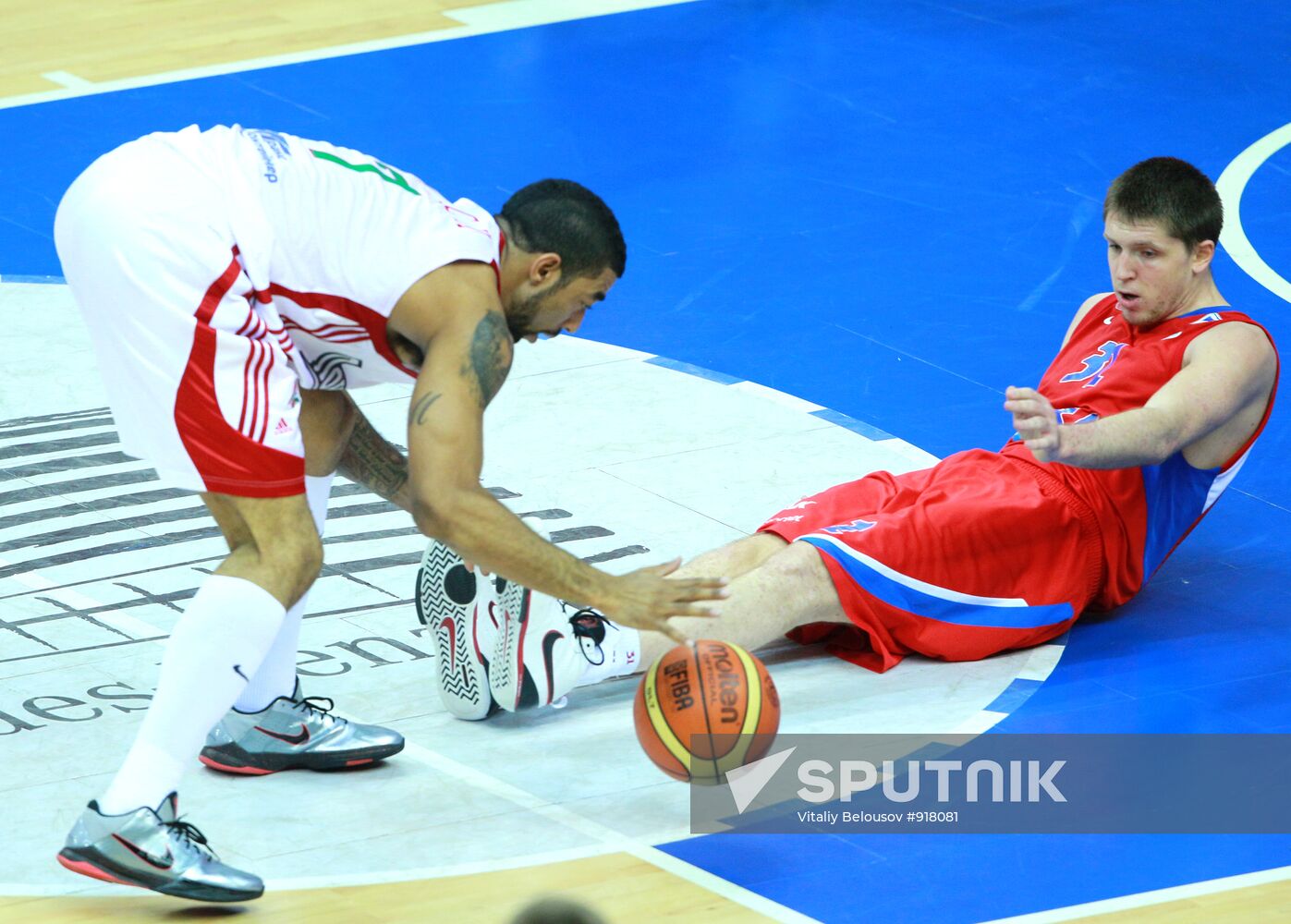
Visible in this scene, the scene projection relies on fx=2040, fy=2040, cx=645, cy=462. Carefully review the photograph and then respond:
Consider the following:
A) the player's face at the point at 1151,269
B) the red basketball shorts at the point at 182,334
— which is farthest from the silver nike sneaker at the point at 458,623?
the player's face at the point at 1151,269

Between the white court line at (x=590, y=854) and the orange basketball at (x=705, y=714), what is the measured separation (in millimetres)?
224

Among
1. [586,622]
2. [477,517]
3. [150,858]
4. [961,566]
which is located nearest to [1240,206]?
[961,566]

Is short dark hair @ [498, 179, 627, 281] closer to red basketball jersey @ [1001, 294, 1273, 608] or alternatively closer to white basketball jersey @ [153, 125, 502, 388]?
white basketball jersey @ [153, 125, 502, 388]

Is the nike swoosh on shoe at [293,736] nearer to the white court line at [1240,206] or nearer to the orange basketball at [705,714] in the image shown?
the orange basketball at [705,714]

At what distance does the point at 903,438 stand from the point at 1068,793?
7.55 ft

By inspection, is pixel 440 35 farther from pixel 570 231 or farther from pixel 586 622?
pixel 570 231

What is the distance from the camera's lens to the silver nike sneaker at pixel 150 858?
4.28 meters

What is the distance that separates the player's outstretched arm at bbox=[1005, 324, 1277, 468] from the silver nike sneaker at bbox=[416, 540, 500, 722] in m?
1.44

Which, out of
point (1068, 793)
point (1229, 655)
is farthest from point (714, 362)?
point (1068, 793)

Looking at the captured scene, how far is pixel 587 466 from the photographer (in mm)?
6934

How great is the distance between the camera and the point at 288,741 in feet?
16.5

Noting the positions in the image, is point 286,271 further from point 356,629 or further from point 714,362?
point 714,362

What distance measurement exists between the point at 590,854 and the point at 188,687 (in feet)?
3.27

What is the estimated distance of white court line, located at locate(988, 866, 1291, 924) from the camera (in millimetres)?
4352
